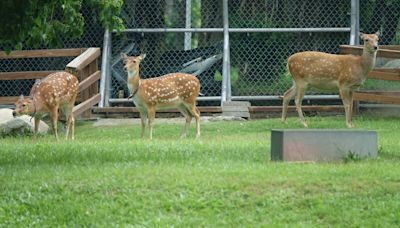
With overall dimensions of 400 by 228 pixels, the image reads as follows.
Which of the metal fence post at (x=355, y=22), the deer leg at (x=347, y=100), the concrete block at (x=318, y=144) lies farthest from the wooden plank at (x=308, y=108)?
the concrete block at (x=318, y=144)

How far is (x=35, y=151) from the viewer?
42.1 ft

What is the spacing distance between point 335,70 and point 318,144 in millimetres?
6750

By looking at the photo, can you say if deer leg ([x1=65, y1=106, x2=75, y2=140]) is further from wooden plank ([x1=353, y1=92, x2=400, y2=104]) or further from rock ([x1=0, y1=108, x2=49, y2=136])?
wooden plank ([x1=353, y1=92, x2=400, y2=104])

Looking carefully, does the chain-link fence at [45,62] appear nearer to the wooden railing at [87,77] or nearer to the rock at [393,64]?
the wooden railing at [87,77]

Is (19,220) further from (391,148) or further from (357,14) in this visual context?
(357,14)

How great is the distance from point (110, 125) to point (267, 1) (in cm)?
420

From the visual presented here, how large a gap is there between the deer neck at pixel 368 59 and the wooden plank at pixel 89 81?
4788 millimetres

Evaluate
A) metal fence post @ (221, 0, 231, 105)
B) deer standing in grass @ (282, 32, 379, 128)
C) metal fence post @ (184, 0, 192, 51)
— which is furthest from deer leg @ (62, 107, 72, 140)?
metal fence post @ (184, 0, 192, 51)

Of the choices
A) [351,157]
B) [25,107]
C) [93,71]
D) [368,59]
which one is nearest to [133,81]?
[25,107]

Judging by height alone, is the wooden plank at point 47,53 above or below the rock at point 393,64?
above

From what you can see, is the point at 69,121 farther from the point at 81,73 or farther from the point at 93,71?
the point at 93,71

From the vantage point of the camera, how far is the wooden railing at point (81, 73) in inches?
733

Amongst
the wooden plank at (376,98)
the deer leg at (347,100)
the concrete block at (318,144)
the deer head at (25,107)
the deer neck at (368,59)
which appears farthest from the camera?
the wooden plank at (376,98)

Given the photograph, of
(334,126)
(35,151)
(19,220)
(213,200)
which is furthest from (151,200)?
(334,126)
